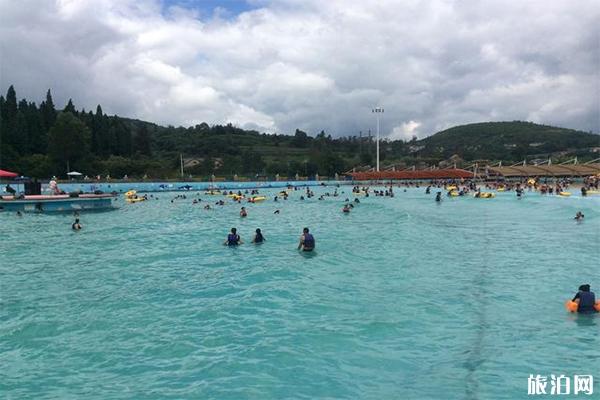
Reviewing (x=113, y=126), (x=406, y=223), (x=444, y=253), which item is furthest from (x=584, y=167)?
(x=113, y=126)

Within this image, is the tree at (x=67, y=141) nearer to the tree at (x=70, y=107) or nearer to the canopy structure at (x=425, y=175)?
the tree at (x=70, y=107)

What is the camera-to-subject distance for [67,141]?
7650 centimetres

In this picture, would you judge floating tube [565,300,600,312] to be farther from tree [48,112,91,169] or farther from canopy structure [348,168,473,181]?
tree [48,112,91,169]

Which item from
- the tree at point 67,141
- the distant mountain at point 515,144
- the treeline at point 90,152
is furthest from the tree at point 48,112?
the distant mountain at point 515,144

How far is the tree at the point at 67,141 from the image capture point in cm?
7631

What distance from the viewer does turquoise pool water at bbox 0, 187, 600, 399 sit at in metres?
6.92

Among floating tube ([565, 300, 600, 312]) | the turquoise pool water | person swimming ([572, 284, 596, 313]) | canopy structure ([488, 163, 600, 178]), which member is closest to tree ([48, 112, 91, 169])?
the turquoise pool water

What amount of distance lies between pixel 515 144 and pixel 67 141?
146 meters

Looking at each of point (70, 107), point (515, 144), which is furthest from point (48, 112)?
point (515, 144)

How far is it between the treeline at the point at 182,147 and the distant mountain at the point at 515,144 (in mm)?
324

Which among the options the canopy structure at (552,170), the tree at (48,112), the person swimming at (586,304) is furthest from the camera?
the tree at (48,112)

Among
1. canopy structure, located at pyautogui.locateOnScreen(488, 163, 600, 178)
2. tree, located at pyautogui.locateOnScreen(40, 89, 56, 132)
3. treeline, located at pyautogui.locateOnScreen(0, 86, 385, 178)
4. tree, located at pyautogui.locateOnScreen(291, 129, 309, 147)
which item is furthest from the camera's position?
tree, located at pyautogui.locateOnScreen(291, 129, 309, 147)

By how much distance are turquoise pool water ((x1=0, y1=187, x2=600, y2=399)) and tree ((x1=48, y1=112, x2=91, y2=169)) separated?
62318 millimetres

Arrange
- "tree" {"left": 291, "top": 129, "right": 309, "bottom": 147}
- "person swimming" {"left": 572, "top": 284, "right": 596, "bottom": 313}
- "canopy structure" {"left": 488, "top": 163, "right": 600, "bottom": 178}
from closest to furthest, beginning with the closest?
"person swimming" {"left": 572, "top": 284, "right": 596, "bottom": 313}, "canopy structure" {"left": 488, "top": 163, "right": 600, "bottom": 178}, "tree" {"left": 291, "top": 129, "right": 309, "bottom": 147}
